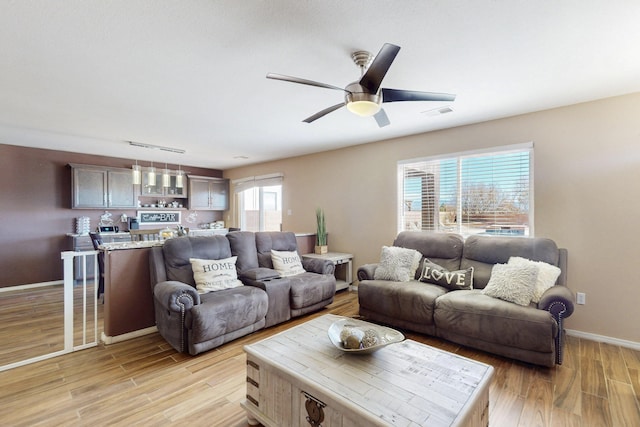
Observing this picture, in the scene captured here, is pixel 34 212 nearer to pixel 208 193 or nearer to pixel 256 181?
pixel 208 193

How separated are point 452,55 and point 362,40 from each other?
28.7 inches

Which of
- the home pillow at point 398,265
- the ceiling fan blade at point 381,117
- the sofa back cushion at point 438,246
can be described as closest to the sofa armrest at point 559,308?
the sofa back cushion at point 438,246

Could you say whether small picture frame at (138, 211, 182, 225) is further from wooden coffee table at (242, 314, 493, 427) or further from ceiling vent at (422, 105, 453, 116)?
ceiling vent at (422, 105, 453, 116)

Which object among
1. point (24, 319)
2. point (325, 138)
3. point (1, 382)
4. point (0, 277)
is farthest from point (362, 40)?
point (0, 277)

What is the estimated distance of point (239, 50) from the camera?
2.13 m

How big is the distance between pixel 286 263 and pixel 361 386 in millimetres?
2512

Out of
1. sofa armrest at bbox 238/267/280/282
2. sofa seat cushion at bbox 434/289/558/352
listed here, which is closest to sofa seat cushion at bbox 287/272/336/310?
sofa armrest at bbox 238/267/280/282

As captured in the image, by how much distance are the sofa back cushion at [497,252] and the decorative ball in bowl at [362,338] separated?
1.85 metres

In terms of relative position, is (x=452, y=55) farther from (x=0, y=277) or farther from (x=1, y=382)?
(x=0, y=277)

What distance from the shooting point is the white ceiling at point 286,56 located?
1710 millimetres

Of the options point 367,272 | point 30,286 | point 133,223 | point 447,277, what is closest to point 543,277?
point 447,277

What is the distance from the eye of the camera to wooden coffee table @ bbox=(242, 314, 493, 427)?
4.29ft

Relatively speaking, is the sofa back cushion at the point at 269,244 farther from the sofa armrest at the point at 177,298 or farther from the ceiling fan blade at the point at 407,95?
the ceiling fan blade at the point at 407,95

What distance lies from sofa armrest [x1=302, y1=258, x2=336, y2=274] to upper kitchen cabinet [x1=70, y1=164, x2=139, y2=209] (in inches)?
171
